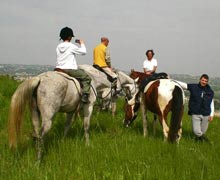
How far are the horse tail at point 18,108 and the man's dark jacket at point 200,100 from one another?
15.8 feet

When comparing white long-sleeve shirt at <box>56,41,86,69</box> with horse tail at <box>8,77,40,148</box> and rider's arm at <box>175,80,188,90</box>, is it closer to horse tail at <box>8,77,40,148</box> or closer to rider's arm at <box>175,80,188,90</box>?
horse tail at <box>8,77,40,148</box>

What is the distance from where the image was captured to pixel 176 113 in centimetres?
808

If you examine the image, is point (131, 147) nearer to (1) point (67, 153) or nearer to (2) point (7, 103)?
(1) point (67, 153)

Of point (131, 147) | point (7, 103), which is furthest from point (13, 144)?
point (7, 103)

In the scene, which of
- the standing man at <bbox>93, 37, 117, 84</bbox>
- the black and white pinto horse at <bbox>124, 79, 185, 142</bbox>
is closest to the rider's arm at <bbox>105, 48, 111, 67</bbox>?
the standing man at <bbox>93, 37, 117, 84</bbox>

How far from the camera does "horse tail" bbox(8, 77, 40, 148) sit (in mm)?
6309

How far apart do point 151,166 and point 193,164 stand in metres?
0.89

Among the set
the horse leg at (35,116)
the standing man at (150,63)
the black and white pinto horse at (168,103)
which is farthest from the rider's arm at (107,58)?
the horse leg at (35,116)

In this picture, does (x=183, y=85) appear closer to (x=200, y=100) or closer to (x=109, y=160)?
(x=200, y=100)

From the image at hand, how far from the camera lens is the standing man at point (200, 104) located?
912cm

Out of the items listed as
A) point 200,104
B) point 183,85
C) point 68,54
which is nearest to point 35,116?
point 68,54

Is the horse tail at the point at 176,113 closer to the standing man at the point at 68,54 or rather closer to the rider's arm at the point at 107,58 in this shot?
the standing man at the point at 68,54

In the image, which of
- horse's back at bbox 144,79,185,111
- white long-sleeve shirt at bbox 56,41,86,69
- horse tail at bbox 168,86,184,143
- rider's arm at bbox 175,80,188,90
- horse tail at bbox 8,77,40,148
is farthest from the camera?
rider's arm at bbox 175,80,188,90

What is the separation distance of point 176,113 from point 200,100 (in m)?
1.42
